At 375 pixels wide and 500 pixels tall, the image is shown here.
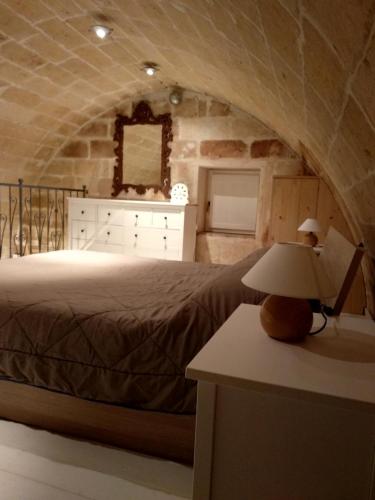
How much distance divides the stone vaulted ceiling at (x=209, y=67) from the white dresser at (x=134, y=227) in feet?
3.22

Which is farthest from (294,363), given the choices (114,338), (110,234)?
(110,234)

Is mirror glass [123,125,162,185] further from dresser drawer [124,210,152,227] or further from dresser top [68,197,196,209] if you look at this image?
dresser drawer [124,210,152,227]

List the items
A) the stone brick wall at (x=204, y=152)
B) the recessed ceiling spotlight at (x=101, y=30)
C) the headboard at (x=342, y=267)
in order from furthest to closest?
the stone brick wall at (x=204, y=152), the recessed ceiling spotlight at (x=101, y=30), the headboard at (x=342, y=267)

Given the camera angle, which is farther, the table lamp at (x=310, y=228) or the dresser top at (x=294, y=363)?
the table lamp at (x=310, y=228)

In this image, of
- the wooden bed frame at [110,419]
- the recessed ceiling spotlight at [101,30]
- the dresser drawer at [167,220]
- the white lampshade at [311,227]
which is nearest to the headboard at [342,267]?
the wooden bed frame at [110,419]

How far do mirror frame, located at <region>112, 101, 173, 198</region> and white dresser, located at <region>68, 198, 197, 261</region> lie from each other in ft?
1.14

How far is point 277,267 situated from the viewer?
103cm

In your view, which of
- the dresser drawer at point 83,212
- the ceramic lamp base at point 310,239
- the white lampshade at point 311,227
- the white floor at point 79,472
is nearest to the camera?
the white floor at point 79,472

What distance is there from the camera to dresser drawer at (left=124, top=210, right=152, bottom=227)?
4.29 metres

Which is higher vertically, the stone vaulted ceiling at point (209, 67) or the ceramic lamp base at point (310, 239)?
the stone vaulted ceiling at point (209, 67)

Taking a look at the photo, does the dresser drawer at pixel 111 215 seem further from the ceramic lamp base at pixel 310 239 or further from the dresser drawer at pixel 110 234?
the ceramic lamp base at pixel 310 239

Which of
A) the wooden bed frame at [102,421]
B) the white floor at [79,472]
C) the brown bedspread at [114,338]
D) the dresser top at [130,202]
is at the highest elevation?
the dresser top at [130,202]

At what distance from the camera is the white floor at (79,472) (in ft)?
4.56

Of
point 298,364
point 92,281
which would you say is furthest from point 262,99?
point 298,364
